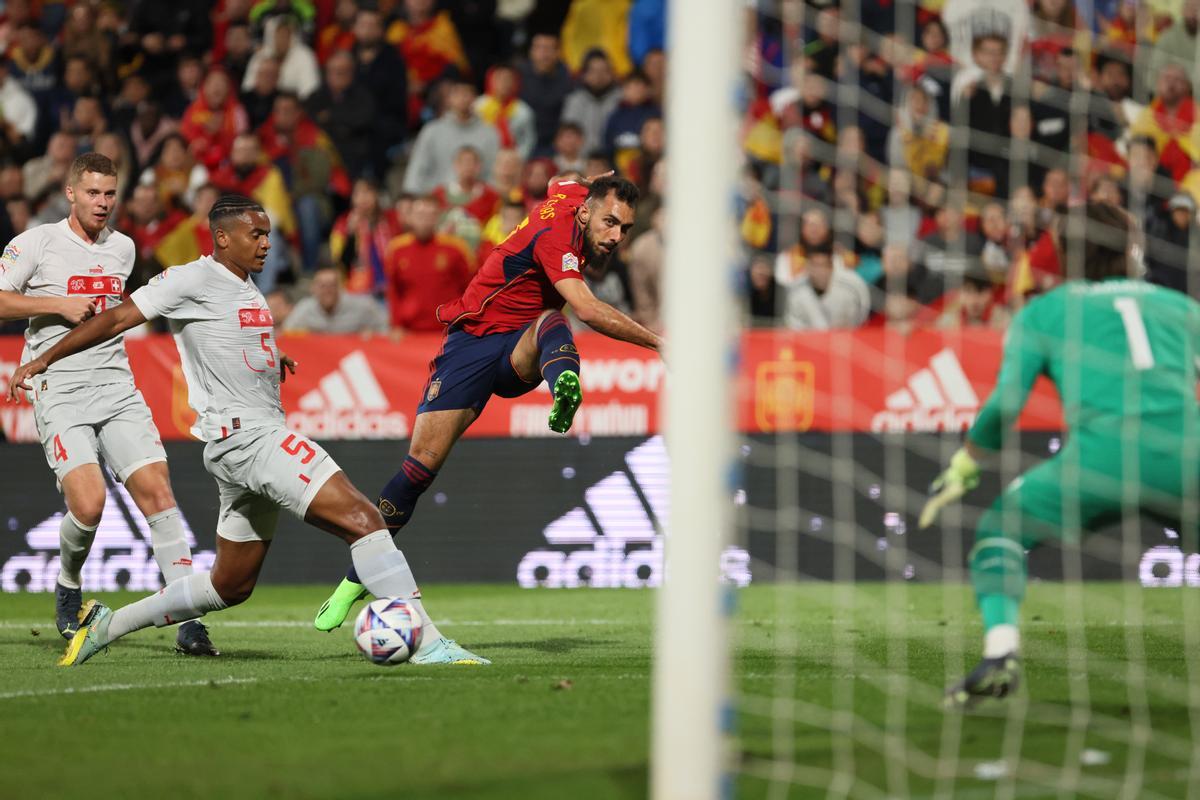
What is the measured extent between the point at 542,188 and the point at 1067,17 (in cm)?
475

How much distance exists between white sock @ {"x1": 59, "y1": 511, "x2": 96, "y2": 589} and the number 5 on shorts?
1797 millimetres

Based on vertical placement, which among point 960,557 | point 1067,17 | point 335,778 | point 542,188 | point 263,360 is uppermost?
point 1067,17

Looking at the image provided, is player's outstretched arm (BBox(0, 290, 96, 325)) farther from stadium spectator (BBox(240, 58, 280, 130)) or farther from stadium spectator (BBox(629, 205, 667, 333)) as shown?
stadium spectator (BBox(240, 58, 280, 130))

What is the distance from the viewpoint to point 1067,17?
13.6 metres

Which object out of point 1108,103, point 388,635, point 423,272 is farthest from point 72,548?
point 1108,103

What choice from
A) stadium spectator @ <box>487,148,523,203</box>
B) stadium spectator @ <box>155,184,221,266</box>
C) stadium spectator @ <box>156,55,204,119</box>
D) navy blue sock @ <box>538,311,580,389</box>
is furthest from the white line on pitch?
stadium spectator @ <box>156,55,204,119</box>

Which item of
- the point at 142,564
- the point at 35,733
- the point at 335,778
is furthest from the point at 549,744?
the point at 142,564

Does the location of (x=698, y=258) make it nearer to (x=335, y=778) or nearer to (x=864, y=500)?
(x=335, y=778)

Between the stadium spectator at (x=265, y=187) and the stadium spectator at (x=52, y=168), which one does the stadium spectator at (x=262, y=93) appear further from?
the stadium spectator at (x=52, y=168)

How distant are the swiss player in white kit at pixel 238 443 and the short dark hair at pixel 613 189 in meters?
1.76

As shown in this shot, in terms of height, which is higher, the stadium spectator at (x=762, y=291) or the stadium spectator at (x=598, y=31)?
the stadium spectator at (x=598, y=31)

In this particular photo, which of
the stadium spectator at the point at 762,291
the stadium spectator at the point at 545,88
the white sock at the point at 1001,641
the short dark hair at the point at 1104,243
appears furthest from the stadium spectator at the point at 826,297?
the white sock at the point at 1001,641

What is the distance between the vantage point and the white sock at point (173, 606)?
23.8 feet

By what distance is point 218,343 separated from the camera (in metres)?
7.14
